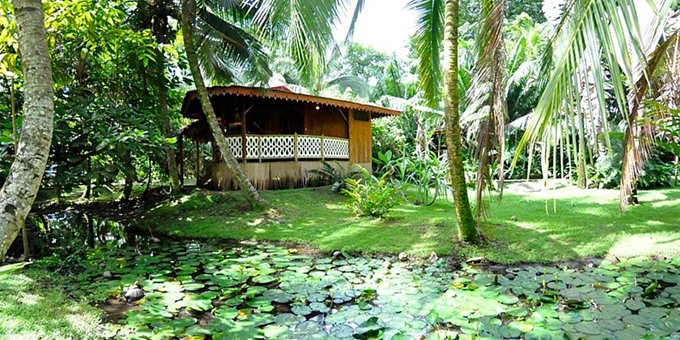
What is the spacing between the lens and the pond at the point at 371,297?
282 centimetres

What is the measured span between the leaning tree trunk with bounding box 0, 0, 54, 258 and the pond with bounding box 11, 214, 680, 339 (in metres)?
1.18

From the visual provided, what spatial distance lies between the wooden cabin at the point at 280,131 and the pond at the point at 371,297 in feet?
16.4

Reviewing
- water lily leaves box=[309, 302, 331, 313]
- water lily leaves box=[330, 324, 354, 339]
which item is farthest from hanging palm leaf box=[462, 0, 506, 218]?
water lily leaves box=[330, 324, 354, 339]

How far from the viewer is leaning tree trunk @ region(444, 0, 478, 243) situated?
4625mm

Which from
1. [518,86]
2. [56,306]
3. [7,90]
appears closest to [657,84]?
[56,306]

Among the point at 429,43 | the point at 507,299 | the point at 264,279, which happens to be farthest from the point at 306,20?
the point at 507,299

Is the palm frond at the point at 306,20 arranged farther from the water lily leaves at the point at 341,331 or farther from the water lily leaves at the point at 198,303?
the water lily leaves at the point at 341,331

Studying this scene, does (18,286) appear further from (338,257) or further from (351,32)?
(351,32)


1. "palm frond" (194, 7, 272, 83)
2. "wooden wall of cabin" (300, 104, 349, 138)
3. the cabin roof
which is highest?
"palm frond" (194, 7, 272, 83)

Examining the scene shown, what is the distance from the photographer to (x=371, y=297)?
3.56m

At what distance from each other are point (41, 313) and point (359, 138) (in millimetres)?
10902

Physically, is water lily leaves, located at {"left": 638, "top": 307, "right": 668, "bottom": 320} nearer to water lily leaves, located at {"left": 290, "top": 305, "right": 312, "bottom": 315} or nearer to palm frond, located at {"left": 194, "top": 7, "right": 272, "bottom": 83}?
water lily leaves, located at {"left": 290, "top": 305, "right": 312, "bottom": 315}

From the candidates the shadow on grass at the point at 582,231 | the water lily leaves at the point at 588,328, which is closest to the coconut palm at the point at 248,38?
the shadow on grass at the point at 582,231

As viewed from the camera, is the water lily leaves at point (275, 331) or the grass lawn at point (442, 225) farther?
the grass lawn at point (442, 225)
